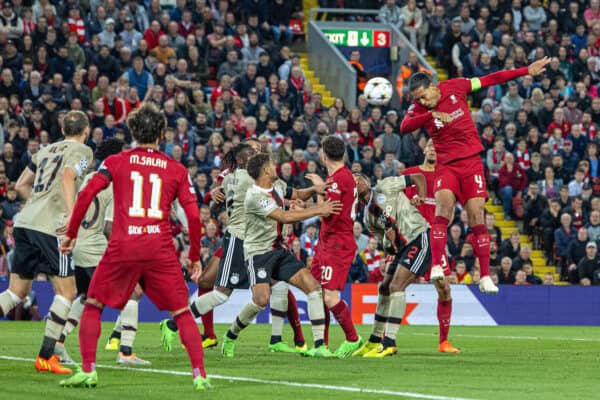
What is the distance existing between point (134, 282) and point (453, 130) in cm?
568

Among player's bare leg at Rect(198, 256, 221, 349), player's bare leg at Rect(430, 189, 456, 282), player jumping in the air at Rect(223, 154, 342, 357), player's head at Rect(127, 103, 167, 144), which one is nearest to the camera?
player's head at Rect(127, 103, 167, 144)

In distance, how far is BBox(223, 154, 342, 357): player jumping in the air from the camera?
13.0m

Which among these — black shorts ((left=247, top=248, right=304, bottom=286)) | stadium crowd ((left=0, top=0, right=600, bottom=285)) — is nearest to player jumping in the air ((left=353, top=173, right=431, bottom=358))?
black shorts ((left=247, top=248, right=304, bottom=286))

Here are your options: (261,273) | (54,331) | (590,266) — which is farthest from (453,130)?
(590,266)

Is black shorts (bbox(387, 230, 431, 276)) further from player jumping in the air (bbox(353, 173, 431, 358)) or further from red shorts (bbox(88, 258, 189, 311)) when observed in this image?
red shorts (bbox(88, 258, 189, 311))

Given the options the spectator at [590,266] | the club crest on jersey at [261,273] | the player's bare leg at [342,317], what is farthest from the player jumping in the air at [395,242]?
the spectator at [590,266]

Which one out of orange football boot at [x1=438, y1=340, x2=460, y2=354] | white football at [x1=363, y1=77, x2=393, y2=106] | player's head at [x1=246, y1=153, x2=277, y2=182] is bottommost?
orange football boot at [x1=438, y1=340, x2=460, y2=354]

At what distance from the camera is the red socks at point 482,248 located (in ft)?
45.6

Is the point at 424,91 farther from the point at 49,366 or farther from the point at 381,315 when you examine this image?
the point at 49,366

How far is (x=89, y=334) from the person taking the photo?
30.9ft

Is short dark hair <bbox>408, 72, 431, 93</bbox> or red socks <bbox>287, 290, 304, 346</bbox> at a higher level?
short dark hair <bbox>408, 72, 431, 93</bbox>

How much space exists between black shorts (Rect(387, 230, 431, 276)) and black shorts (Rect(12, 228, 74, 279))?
4.38 m

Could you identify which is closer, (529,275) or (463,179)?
(463,179)

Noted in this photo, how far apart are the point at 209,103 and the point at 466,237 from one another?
23.1 feet
